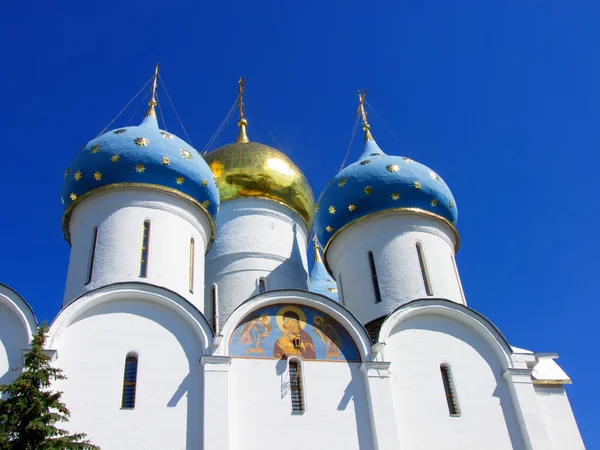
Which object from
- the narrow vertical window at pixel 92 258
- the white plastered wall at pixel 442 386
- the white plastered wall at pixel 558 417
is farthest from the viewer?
the narrow vertical window at pixel 92 258

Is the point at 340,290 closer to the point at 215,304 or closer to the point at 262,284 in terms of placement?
the point at 262,284

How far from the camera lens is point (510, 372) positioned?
9867mm

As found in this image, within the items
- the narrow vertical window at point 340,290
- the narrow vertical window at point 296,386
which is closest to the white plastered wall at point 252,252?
the narrow vertical window at point 340,290

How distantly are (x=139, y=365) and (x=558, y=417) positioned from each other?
5829mm

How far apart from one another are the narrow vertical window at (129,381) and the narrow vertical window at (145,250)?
1.52 metres

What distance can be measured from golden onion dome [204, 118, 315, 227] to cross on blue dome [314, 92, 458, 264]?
1580 mm

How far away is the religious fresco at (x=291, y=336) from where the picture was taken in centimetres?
938

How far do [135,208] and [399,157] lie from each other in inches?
194

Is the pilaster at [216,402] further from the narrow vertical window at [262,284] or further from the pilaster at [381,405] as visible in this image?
the narrow vertical window at [262,284]

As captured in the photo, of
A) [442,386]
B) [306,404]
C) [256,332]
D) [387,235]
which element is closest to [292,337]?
[256,332]

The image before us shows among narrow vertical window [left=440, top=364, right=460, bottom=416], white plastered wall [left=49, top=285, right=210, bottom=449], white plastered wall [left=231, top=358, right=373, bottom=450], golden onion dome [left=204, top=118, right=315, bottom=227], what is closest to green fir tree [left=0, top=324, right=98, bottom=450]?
white plastered wall [left=49, top=285, right=210, bottom=449]

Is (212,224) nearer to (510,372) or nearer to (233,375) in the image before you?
(233,375)

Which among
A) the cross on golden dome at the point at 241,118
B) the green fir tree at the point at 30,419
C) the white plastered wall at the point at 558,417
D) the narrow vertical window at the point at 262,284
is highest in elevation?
the cross on golden dome at the point at 241,118

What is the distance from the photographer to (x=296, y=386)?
9.19 metres
